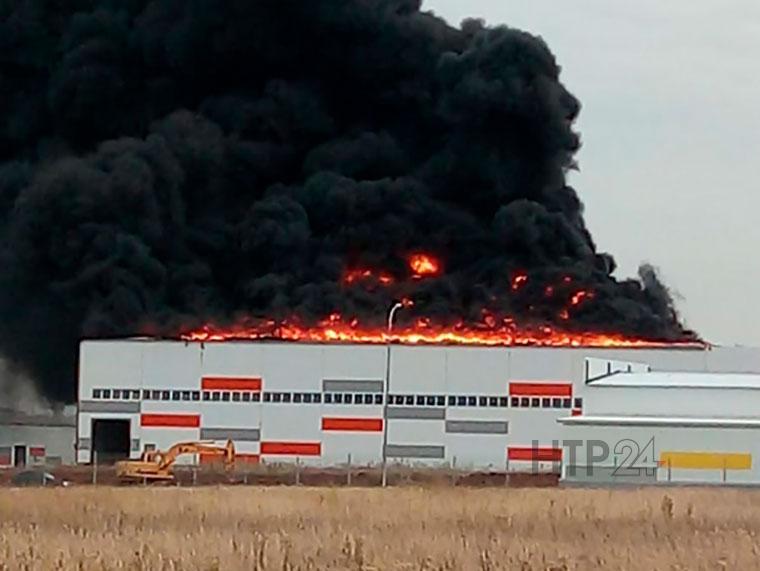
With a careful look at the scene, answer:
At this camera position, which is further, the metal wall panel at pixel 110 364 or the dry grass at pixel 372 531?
the metal wall panel at pixel 110 364

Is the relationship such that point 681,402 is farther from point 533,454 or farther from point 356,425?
point 356,425

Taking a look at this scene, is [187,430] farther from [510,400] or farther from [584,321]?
[584,321]

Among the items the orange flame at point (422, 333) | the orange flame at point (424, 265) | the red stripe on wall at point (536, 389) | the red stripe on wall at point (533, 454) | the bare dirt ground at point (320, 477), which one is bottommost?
the bare dirt ground at point (320, 477)

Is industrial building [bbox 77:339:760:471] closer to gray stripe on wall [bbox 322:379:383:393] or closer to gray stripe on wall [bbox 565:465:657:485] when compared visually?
gray stripe on wall [bbox 322:379:383:393]

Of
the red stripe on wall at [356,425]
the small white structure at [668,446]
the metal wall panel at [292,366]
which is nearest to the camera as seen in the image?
the small white structure at [668,446]

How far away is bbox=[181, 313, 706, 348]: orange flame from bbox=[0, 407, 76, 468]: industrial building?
1308 centimetres

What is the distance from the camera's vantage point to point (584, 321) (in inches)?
2158

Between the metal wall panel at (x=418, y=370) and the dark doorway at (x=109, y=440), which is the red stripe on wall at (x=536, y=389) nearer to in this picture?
the metal wall panel at (x=418, y=370)

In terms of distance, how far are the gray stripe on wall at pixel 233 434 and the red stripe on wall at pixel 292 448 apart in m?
0.36

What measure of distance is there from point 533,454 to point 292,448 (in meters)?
6.77

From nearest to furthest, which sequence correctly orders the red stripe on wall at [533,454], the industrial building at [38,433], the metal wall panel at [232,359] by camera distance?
1. the red stripe on wall at [533,454]
2. the metal wall panel at [232,359]
3. the industrial building at [38,433]

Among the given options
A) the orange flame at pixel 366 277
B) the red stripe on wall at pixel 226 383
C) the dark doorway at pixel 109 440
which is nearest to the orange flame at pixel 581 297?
the orange flame at pixel 366 277

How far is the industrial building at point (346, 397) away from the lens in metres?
49.3

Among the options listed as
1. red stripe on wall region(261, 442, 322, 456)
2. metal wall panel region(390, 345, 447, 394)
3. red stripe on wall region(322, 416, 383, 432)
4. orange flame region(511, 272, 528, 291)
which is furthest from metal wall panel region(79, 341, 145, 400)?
orange flame region(511, 272, 528, 291)
